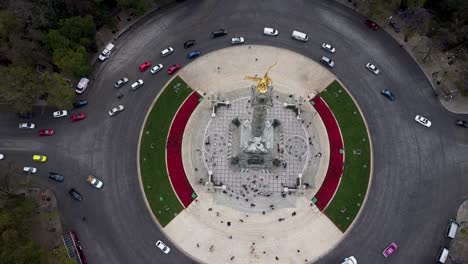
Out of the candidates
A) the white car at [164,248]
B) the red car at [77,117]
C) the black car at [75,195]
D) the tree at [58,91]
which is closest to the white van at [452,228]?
the white car at [164,248]


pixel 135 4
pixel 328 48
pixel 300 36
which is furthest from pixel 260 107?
pixel 135 4

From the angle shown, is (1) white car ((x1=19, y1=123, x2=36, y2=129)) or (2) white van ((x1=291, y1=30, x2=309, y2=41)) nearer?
(1) white car ((x1=19, y1=123, x2=36, y2=129))

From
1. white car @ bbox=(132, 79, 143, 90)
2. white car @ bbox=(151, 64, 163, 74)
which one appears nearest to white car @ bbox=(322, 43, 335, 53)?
white car @ bbox=(151, 64, 163, 74)

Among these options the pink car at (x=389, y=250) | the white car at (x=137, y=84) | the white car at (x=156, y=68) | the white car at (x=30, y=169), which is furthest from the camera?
the white car at (x=156, y=68)

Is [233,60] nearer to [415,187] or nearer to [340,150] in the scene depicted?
[340,150]

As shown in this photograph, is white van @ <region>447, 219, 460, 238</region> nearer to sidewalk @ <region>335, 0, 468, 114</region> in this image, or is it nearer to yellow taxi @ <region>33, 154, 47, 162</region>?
sidewalk @ <region>335, 0, 468, 114</region>

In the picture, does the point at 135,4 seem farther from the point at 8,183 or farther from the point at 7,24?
the point at 8,183

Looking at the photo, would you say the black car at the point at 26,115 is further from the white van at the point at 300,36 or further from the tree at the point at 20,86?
the white van at the point at 300,36
